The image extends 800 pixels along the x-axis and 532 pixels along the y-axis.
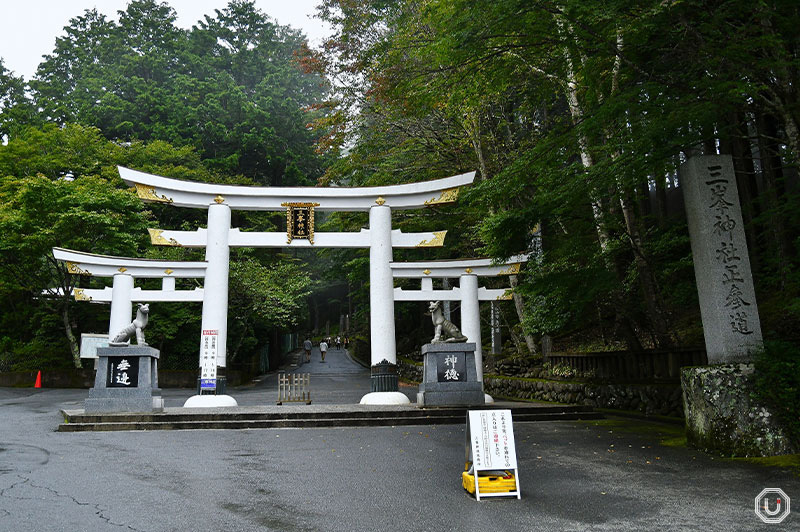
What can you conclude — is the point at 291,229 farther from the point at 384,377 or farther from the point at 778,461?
the point at 778,461

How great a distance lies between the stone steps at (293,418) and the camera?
1012 centimetres

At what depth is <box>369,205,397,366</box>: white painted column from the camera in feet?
46.7

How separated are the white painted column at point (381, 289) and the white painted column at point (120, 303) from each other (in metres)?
7.05

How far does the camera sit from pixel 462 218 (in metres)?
20.2

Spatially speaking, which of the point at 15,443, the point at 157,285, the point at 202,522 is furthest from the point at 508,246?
the point at 157,285

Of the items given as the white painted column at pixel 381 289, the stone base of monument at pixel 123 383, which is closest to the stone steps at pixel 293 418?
the stone base of monument at pixel 123 383

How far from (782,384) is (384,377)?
9.10 metres

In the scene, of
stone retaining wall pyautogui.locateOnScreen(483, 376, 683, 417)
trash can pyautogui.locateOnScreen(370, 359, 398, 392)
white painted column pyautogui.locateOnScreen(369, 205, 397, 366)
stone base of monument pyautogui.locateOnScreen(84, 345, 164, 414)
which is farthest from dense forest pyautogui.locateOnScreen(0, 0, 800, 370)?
stone base of monument pyautogui.locateOnScreen(84, 345, 164, 414)

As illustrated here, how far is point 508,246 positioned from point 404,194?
20.0ft

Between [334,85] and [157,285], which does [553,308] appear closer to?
[334,85]

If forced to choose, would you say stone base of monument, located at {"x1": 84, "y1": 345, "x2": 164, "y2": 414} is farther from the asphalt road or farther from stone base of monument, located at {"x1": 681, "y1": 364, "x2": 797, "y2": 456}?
stone base of monument, located at {"x1": 681, "y1": 364, "x2": 797, "y2": 456}

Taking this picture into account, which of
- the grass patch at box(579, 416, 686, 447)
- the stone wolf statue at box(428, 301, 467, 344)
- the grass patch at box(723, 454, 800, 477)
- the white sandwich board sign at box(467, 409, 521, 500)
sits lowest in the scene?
the grass patch at box(579, 416, 686, 447)

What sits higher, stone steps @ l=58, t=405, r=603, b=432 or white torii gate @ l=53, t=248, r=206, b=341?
white torii gate @ l=53, t=248, r=206, b=341
